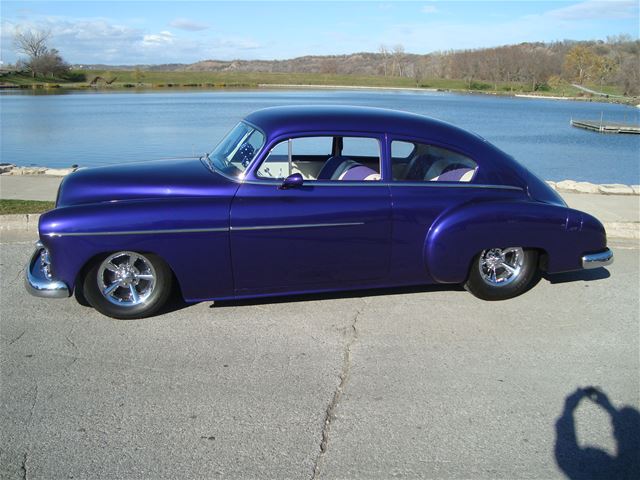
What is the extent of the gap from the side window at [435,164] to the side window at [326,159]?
0.76 ft

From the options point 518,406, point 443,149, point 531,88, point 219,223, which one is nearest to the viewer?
point 518,406

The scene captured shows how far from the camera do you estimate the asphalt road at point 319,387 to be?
2.88 meters

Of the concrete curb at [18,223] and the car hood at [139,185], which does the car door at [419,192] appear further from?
the concrete curb at [18,223]

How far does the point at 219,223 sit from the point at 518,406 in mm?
2360

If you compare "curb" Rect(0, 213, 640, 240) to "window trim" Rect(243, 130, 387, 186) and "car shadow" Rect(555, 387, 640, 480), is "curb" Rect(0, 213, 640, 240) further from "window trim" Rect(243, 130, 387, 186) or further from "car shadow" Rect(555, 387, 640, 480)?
"car shadow" Rect(555, 387, 640, 480)

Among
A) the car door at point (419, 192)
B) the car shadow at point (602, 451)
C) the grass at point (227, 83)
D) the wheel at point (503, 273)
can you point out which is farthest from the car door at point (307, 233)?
the grass at point (227, 83)

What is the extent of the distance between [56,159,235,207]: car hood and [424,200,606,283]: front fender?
1.76 metres

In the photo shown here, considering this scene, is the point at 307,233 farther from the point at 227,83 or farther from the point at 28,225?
the point at 227,83

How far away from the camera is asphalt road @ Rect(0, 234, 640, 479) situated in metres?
2.88

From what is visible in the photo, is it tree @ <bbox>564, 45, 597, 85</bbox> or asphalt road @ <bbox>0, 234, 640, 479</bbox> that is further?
tree @ <bbox>564, 45, 597, 85</bbox>

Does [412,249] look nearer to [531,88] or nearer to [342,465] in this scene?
[342,465]

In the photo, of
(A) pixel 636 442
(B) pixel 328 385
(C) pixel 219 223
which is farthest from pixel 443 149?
(A) pixel 636 442

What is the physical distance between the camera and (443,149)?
4.88 m

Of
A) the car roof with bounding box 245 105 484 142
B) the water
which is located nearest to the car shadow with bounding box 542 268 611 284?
the car roof with bounding box 245 105 484 142
